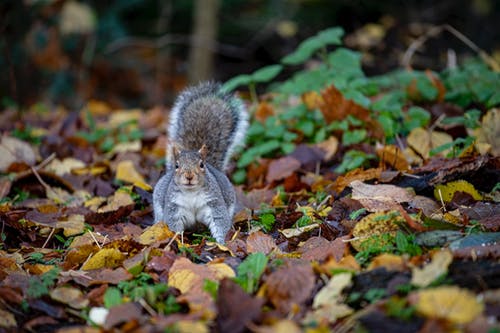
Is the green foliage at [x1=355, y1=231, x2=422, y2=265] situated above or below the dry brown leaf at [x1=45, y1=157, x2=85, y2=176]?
above

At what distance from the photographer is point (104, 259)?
104 inches

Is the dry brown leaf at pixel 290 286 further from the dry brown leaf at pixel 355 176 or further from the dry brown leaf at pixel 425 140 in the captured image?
the dry brown leaf at pixel 425 140

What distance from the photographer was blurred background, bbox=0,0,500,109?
26.6ft

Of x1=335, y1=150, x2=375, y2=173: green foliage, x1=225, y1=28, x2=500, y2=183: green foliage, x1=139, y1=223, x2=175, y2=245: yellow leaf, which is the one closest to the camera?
x1=139, y1=223, x2=175, y2=245: yellow leaf

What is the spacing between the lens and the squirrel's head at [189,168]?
3219 millimetres

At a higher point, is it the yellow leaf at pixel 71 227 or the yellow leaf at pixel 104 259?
the yellow leaf at pixel 104 259

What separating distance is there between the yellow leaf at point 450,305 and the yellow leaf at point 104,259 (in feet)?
4.23

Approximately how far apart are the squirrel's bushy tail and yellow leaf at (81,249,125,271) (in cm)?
121

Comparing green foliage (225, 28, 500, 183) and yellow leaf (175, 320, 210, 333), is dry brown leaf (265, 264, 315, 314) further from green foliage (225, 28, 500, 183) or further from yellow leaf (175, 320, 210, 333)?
green foliage (225, 28, 500, 183)

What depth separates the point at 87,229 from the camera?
10.5ft

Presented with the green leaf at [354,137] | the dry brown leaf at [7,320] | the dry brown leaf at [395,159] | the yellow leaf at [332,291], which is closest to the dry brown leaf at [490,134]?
the dry brown leaf at [395,159]

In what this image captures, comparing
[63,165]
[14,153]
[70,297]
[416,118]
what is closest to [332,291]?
[70,297]

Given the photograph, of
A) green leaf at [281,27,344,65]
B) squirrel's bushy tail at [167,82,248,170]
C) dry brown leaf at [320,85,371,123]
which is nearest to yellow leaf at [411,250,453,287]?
squirrel's bushy tail at [167,82,248,170]

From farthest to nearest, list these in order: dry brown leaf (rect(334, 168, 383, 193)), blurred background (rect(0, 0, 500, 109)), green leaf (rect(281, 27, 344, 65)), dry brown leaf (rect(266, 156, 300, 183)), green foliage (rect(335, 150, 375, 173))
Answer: blurred background (rect(0, 0, 500, 109)) < green leaf (rect(281, 27, 344, 65)) < dry brown leaf (rect(266, 156, 300, 183)) < green foliage (rect(335, 150, 375, 173)) < dry brown leaf (rect(334, 168, 383, 193))
